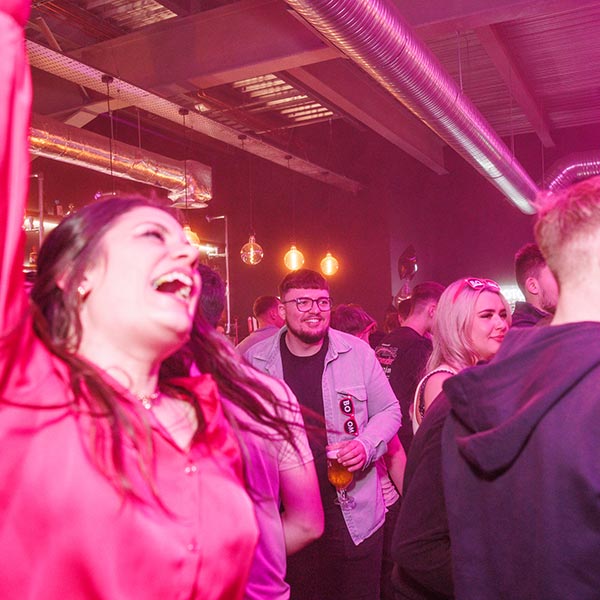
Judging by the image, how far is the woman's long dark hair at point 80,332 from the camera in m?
1.03

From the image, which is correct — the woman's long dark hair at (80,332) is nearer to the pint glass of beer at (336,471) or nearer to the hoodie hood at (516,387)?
the hoodie hood at (516,387)

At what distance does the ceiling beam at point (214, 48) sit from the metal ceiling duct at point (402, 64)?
2.43ft

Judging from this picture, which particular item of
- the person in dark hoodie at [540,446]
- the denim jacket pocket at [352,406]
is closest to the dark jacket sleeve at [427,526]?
the person in dark hoodie at [540,446]

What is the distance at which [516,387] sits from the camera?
135 cm

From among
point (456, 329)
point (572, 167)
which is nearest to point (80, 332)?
point (456, 329)

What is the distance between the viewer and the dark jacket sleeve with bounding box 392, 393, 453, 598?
156 centimetres

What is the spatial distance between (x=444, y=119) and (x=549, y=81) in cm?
315

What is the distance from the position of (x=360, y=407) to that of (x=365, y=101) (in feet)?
15.4

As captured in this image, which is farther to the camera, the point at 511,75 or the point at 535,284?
the point at 511,75

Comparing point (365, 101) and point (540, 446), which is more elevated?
point (365, 101)

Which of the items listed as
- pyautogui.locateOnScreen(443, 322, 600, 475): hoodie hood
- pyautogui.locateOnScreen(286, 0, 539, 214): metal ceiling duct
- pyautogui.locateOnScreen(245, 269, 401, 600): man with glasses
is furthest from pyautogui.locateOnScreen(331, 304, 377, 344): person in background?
pyautogui.locateOnScreen(443, 322, 600, 475): hoodie hood

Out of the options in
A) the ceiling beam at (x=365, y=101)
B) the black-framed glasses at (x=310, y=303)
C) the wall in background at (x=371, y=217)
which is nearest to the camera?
the black-framed glasses at (x=310, y=303)

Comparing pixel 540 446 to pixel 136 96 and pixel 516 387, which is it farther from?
pixel 136 96

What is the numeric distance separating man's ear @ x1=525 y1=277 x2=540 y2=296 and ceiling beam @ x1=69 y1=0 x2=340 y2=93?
232cm
